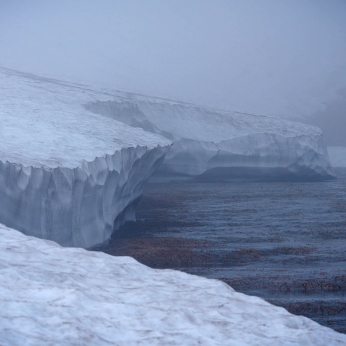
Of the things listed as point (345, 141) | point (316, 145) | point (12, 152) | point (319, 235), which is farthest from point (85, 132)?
point (345, 141)

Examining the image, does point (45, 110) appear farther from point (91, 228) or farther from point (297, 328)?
point (297, 328)

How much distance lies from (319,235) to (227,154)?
4663mm

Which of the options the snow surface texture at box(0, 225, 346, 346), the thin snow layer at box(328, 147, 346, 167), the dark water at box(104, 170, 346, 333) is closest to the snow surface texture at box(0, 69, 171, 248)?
the dark water at box(104, 170, 346, 333)

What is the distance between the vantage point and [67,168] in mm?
4133

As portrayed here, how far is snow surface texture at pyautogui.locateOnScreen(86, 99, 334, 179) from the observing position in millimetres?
10266

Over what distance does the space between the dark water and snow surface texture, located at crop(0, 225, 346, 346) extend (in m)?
1.43

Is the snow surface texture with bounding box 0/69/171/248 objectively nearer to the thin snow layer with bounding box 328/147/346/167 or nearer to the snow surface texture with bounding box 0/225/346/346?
the snow surface texture with bounding box 0/225/346/346

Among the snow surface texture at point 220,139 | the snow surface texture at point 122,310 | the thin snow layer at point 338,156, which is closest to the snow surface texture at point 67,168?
the snow surface texture at point 122,310

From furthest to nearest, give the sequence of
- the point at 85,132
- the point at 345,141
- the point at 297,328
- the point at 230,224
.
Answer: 1. the point at 345,141
2. the point at 230,224
3. the point at 85,132
4. the point at 297,328

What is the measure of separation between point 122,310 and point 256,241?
14.3ft

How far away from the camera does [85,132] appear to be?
561 cm

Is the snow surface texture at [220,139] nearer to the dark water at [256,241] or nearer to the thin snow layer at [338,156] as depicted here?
the dark water at [256,241]

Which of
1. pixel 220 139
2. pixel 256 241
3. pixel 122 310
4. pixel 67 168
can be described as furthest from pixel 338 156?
pixel 122 310

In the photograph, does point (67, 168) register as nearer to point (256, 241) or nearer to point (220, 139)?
point (256, 241)
